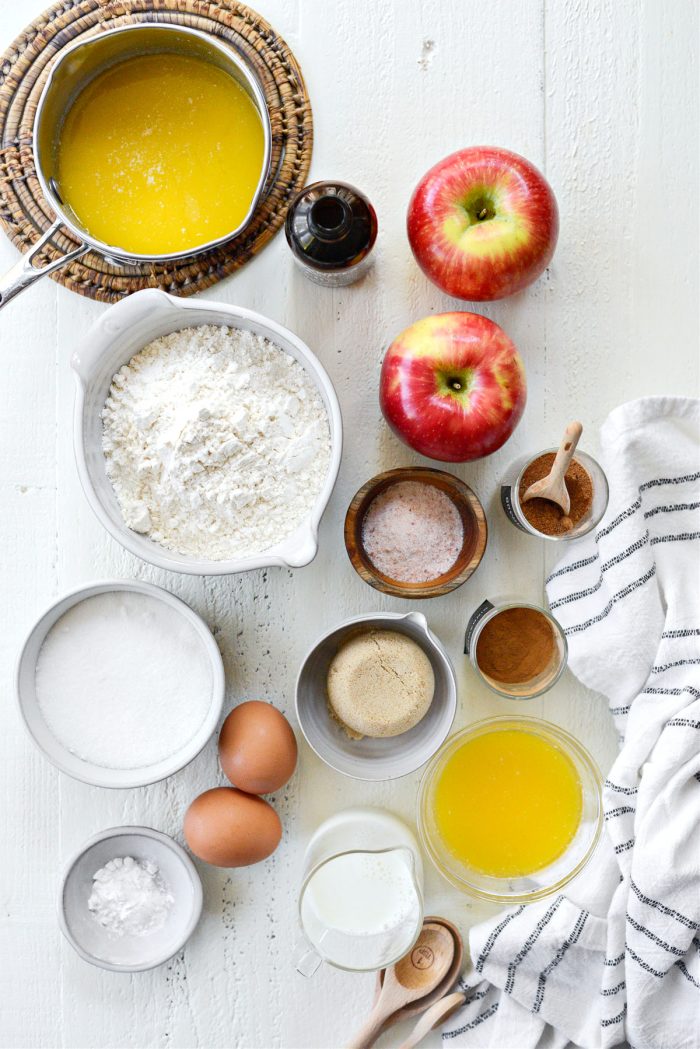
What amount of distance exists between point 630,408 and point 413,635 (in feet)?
1.33

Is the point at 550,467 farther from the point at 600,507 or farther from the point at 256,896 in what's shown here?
the point at 256,896

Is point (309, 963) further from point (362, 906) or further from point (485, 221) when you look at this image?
point (485, 221)

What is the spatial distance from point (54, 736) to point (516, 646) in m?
0.59

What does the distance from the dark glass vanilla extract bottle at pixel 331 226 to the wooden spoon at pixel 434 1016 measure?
94 cm

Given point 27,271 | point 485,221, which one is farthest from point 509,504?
point 27,271

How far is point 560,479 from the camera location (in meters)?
0.95

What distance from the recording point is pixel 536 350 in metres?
1.08

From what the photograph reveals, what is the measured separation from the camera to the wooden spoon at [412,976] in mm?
1062

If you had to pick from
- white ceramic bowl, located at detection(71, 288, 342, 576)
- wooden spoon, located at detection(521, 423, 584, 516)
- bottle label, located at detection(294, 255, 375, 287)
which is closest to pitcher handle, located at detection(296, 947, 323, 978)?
white ceramic bowl, located at detection(71, 288, 342, 576)

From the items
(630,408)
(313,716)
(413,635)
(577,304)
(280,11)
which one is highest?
(280,11)

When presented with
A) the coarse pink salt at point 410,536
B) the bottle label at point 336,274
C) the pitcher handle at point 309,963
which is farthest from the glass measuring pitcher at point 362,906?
the bottle label at point 336,274

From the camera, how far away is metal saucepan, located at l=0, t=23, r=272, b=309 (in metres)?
0.92

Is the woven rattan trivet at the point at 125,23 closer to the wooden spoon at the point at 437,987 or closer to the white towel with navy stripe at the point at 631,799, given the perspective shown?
the white towel with navy stripe at the point at 631,799

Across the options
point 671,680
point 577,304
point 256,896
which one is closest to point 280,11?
point 577,304
